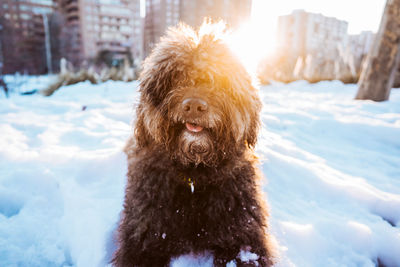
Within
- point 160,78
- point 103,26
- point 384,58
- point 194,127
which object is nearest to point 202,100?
point 194,127

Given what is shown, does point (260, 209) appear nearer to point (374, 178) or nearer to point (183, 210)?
point (183, 210)

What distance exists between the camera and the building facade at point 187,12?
50.8 metres

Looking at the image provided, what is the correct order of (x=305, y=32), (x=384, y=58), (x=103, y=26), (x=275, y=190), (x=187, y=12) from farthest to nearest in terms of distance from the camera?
(x=187, y=12)
(x=103, y=26)
(x=305, y=32)
(x=384, y=58)
(x=275, y=190)

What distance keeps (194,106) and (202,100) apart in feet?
0.23

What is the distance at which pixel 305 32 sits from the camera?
4925 centimetres

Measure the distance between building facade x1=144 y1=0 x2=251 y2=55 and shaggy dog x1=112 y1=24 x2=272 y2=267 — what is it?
1405 inches

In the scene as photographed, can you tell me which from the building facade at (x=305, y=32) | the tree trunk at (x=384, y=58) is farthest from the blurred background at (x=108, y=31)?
the tree trunk at (x=384, y=58)

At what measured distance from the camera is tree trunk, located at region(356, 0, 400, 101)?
5824 millimetres

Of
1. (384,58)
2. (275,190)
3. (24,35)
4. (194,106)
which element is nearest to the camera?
(194,106)

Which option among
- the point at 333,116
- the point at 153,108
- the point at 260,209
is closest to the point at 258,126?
the point at 260,209

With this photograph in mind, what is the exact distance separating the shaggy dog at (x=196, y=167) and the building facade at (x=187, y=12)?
35.7 meters

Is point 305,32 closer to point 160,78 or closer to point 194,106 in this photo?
point 160,78

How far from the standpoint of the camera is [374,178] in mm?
3010

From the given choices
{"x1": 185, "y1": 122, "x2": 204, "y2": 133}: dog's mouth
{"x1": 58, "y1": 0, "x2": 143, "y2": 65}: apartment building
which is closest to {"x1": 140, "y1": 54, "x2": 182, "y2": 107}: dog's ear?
{"x1": 185, "y1": 122, "x2": 204, "y2": 133}: dog's mouth
